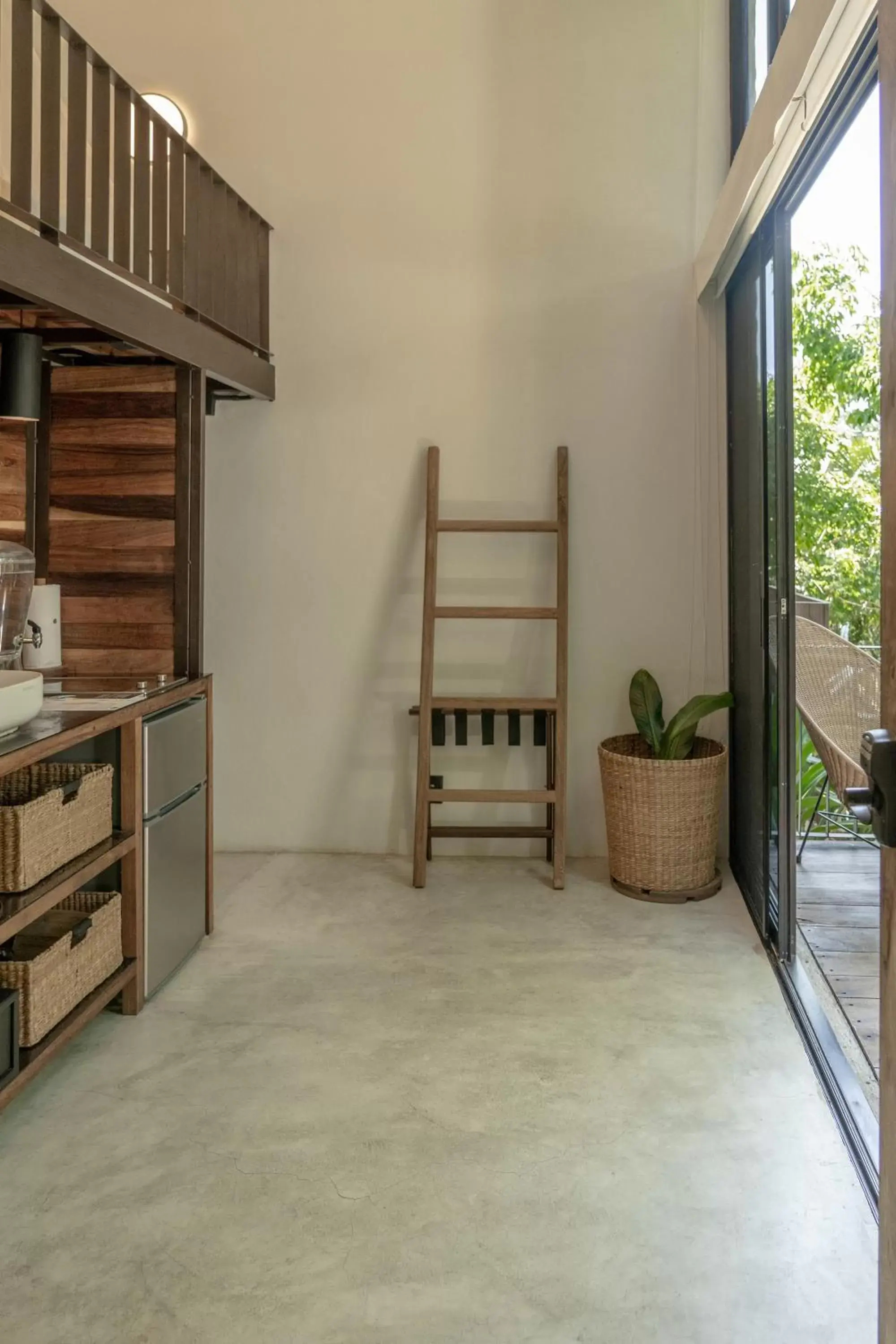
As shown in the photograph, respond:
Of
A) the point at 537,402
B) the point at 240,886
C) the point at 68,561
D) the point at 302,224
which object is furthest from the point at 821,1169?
the point at 302,224

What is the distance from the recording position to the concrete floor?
1543 millimetres

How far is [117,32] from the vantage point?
3902 mm

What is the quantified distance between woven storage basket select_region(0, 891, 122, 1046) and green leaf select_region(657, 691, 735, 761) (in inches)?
72.8

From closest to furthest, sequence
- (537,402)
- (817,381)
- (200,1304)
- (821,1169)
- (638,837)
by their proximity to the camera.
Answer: (200,1304) → (821,1169) → (817,381) → (638,837) → (537,402)

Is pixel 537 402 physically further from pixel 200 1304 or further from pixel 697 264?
pixel 200 1304

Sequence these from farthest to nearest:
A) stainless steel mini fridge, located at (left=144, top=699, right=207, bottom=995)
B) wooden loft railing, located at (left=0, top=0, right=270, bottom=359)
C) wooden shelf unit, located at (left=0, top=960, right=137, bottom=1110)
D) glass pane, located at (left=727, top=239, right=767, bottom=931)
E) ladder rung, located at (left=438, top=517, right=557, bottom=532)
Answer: ladder rung, located at (left=438, top=517, right=557, bottom=532) → glass pane, located at (left=727, top=239, right=767, bottom=931) → stainless steel mini fridge, located at (left=144, top=699, right=207, bottom=995) → wooden loft railing, located at (left=0, top=0, right=270, bottom=359) → wooden shelf unit, located at (left=0, top=960, right=137, bottom=1110)

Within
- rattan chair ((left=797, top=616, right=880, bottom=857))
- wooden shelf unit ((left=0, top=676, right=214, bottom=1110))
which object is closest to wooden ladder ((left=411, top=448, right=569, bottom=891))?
rattan chair ((left=797, top=616, right=880, bottom=857))

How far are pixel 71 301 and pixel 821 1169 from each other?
2282mm

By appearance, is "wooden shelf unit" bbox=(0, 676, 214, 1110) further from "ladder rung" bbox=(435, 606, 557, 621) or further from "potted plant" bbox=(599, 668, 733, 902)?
"potted plant" bbox=(599, 668, 733, 902)

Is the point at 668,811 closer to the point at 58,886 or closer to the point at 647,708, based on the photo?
the point at 647,708

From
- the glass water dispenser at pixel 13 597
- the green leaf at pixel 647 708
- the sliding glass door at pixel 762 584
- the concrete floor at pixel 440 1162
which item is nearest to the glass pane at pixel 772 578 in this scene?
the sliding glass door at pixel 762 584

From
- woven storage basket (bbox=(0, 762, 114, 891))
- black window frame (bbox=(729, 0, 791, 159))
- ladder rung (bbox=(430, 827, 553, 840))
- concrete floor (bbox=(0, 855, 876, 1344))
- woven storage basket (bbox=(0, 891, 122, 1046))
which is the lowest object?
concrete floor (bbox=(0, 855, 876, 1344))

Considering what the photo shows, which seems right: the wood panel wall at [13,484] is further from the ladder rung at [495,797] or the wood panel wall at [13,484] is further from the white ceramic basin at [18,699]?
the ladder rung at [495,797]

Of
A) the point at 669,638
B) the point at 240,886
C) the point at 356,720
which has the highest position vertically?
the point at 669,638
